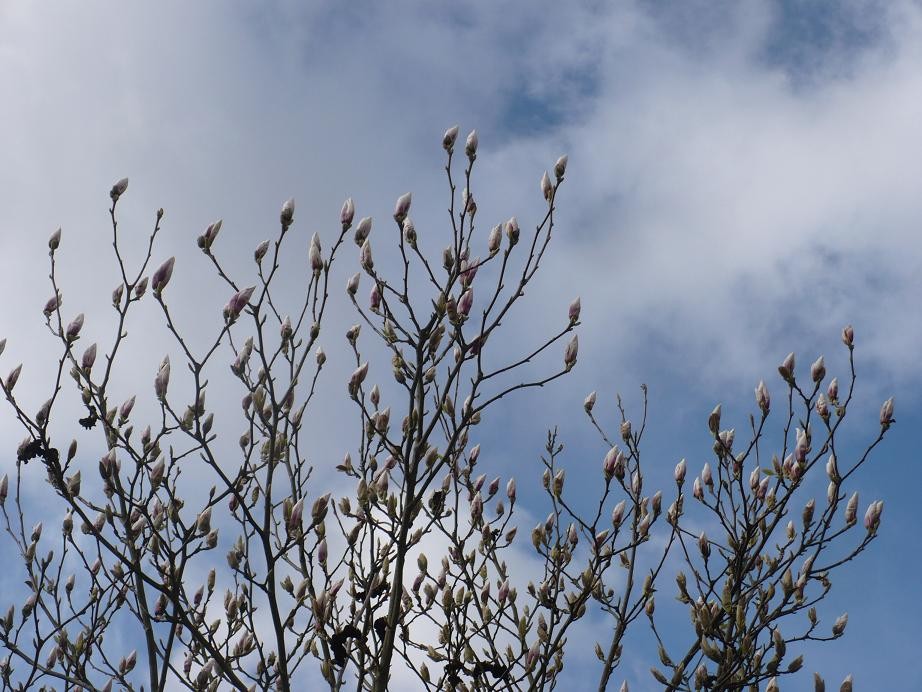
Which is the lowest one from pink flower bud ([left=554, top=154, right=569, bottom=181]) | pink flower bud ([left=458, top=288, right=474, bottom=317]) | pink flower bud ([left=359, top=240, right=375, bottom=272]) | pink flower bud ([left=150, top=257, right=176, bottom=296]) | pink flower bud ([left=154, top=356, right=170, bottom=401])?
pink flower bud ([left=154, top=356, right=170, bottom=401])

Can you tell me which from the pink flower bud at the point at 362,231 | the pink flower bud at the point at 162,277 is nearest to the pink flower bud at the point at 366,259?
the pink flower bud at the point at 362,231

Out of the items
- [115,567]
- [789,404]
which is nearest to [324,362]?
[115,567]

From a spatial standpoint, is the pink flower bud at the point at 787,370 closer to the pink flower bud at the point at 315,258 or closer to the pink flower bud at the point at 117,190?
the pink flower bud at the point at 315,258

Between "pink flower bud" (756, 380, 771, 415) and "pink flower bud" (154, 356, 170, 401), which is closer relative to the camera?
Answer: "pink flower bud" (154, 356, 170, 401)

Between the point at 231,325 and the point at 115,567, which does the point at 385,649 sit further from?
the point at 115,567

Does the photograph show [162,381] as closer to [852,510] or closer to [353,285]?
[353,285]

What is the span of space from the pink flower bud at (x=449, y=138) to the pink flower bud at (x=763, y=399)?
6.57ft

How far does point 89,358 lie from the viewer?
4.07 meters

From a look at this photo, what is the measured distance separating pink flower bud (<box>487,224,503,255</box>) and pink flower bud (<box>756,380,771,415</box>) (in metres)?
1.68

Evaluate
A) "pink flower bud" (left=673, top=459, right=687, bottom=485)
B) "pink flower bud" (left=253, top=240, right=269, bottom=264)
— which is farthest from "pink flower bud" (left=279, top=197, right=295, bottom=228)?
"pink flower bud" (left=673, top=459, right=687, bottom=485)

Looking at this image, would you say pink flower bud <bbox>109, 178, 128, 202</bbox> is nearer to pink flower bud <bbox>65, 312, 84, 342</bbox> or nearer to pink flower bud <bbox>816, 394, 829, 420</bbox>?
pink flower bud <bbox>65, 312, 84, 342</bbox>

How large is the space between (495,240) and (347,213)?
69 cm

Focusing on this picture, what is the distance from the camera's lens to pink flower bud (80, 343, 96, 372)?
4.05 m

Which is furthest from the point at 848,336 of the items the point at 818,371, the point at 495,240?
the point at 495,240
